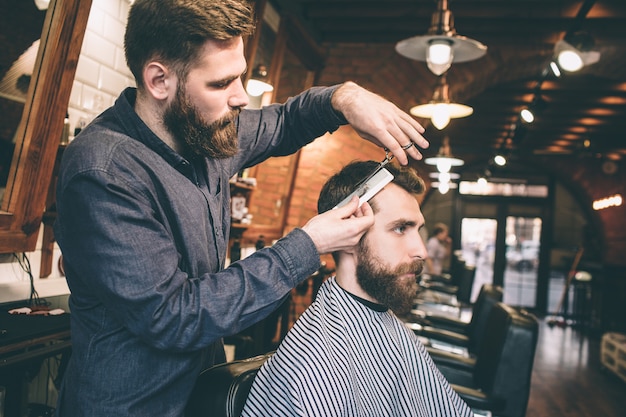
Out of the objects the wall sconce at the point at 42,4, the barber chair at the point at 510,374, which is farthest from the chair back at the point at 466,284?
the wall sconce at the point at 42,4

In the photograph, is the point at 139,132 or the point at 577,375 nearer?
the point at 139,132

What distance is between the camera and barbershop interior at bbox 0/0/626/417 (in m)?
2.01

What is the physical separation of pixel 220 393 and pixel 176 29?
774 millimetres

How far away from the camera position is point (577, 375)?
5828mm

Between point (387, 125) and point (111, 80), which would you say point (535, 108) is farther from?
point (387, 125)

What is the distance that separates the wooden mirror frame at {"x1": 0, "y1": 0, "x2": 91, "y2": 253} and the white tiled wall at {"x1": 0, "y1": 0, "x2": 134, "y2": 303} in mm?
168

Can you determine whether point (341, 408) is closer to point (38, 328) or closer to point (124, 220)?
point (124, 220)

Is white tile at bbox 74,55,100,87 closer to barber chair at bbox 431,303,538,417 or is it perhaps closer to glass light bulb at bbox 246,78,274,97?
glass light bulb at bbox 246,78,274,97

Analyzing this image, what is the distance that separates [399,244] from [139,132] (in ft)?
2.87

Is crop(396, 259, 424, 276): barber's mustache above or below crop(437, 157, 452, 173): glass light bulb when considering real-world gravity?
below

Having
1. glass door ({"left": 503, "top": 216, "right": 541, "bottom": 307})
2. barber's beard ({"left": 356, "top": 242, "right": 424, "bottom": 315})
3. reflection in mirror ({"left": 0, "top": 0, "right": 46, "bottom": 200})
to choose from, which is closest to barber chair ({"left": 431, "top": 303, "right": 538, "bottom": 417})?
barber's beard ({"left": 356, "top": 242, "right": 424, "bottom": 315})

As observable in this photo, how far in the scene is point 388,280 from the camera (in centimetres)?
165

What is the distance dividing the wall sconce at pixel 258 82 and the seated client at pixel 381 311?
2313 millimetres

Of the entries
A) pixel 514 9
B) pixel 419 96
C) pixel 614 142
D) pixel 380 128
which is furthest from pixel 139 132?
pixel 614 142
